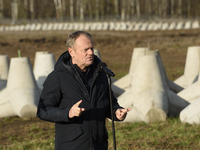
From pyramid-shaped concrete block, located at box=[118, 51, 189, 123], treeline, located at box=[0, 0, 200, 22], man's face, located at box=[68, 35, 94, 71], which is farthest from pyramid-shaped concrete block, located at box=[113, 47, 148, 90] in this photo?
treeline, located at box=[0, 0, 200, 22]

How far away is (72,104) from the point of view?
Result: 274 cm

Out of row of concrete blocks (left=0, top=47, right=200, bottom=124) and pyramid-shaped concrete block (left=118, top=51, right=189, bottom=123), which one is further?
pyramid-shaped concrete block (left=118, top=51, right=189, bottom=123)

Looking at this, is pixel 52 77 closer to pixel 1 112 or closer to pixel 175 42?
pixel 1 112

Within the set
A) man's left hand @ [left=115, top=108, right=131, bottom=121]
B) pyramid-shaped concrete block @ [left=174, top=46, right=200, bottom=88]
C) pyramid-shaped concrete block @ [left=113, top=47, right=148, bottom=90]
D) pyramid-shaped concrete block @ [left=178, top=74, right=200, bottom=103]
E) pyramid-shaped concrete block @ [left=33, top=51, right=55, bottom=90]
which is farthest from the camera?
pyramid-shaped concrete block @ [left=174, top=46, right=200, bottom=88]

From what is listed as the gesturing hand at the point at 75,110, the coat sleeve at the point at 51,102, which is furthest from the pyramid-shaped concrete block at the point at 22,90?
the gesturing hand at the point at 75,110

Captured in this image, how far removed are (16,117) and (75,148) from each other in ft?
18.7

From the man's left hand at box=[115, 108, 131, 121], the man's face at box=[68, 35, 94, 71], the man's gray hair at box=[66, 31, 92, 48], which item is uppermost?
the man's gray hair at box=[66, 31, 92, 48]

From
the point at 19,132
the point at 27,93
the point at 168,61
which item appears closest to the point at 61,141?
the point at 19,132

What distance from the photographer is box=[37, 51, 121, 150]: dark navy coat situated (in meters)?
2.72

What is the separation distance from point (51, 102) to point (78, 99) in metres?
0.20

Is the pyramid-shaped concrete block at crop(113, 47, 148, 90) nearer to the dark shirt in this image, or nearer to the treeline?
the dark shirt

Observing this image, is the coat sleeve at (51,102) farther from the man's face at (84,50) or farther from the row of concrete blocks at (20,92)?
the row of concrete blocks at (20,92)

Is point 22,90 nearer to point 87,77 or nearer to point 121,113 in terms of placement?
point 87,77

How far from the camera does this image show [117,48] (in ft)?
79.3
